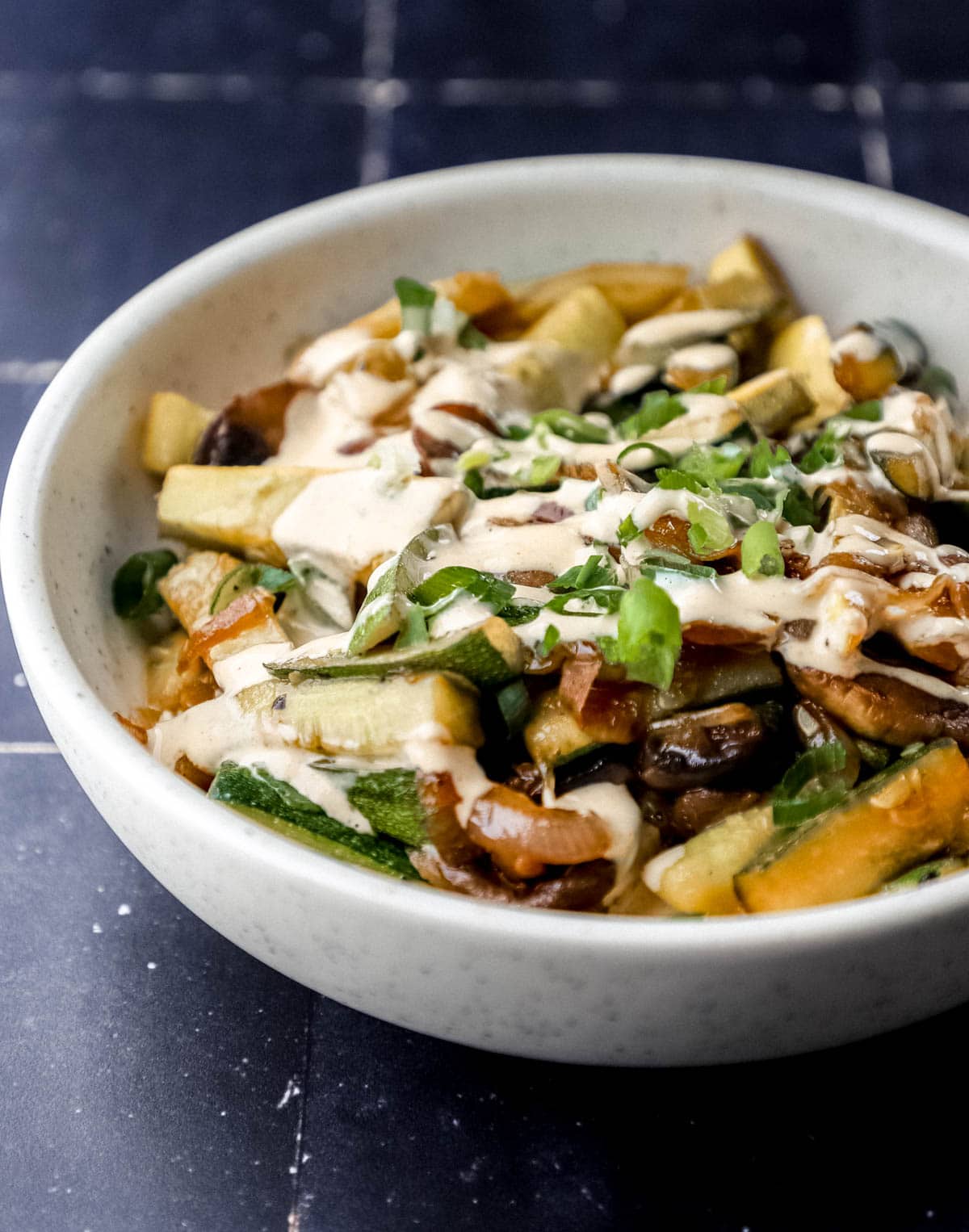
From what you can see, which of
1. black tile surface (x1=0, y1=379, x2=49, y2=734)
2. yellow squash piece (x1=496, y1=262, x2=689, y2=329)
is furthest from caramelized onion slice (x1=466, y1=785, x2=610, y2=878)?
yellow squash piece (x1=496, y1=262, x2=689, y2=329)

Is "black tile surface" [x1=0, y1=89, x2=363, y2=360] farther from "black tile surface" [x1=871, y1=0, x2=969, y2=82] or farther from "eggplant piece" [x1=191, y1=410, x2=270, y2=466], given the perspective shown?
"black tile surface" [x1=871, y1=0, x2=969, y2=82]

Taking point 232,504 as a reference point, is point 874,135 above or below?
above

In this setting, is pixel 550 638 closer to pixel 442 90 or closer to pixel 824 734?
pixel 824 734

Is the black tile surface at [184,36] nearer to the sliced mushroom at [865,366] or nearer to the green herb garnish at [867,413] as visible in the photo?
the sliced mushroom at [865,366]

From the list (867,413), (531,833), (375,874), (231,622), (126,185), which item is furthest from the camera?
(126,185)

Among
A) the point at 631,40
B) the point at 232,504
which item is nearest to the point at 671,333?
the point at 232,504

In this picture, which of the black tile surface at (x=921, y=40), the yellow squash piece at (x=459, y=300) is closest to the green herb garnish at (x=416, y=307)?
the yellow squash piece at (x=459, y=300)
